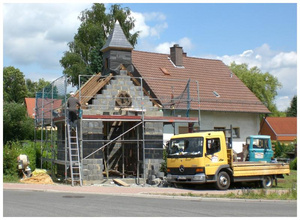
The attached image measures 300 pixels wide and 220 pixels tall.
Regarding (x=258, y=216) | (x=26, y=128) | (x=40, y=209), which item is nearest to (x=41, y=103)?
(x=26, y=128)

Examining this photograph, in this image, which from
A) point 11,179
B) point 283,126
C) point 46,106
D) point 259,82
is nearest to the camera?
point 11,179

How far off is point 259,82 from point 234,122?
71.2 ft

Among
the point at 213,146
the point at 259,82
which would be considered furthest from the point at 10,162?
the point at 259,82

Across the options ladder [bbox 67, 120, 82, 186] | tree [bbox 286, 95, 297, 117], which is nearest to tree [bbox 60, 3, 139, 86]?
ladder [bbox 67, 120, 82, 186]

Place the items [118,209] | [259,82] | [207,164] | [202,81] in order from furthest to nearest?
[259,82] → [202,81] → [207,164] → [118,209]

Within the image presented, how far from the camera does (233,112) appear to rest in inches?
1439

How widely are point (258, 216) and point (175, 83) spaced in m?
25.0

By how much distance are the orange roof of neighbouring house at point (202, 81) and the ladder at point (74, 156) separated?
38.1 ft

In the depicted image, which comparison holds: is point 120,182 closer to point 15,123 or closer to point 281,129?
point 15,123

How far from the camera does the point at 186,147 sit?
808 inches

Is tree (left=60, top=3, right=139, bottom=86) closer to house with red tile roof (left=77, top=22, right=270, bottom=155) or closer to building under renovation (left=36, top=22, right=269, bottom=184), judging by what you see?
house with red tile roof (left=77, top=22, right=270, bottom=155)

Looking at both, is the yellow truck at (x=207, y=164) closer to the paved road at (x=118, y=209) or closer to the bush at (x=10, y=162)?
the paved road at (x=118, y=209)

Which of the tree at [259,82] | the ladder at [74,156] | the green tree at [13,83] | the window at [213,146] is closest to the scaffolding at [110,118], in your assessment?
the ladder at [74,156]

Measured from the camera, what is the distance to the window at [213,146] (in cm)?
2011
